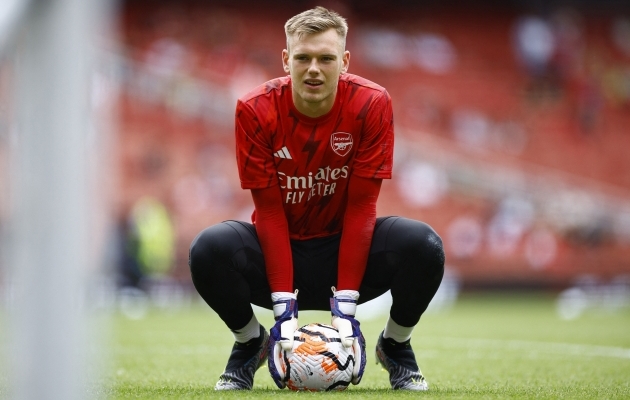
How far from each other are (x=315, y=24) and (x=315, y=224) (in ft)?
2.96

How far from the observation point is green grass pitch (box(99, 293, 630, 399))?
3.92m

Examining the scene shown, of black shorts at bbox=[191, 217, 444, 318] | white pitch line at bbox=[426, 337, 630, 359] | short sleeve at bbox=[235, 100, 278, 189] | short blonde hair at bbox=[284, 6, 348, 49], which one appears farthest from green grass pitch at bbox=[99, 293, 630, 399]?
short blonde hair at bbox=[284, 6, 348, 49]

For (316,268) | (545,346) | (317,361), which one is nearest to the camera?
(317,361)

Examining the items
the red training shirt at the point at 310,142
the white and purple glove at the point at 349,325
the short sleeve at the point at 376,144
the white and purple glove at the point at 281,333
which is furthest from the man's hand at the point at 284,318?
the short sleeve at the point at 376,144

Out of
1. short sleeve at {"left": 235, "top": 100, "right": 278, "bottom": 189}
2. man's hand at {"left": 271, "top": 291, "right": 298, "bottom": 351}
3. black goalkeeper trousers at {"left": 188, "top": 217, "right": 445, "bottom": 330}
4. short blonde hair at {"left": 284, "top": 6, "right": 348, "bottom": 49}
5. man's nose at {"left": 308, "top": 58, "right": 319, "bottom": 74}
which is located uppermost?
short blonde hair at {"left": 284, "top": 6, "right": 348, "bottom": 49}

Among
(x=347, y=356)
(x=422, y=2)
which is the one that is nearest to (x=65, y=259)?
(x=347, y=356)

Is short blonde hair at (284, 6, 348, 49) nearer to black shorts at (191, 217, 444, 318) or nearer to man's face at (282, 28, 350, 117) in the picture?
man's face at (282, 28, 350, 117)

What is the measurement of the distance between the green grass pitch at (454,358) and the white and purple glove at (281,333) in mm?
89

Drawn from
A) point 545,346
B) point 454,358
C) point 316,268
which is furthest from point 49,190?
point 545,346

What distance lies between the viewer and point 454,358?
6.27m

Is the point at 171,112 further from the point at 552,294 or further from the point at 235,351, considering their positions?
the point at 235,351

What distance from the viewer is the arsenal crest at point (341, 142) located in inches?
159

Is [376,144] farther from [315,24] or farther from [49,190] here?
[49,190]

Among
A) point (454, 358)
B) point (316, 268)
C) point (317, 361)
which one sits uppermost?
point (316, 268)
